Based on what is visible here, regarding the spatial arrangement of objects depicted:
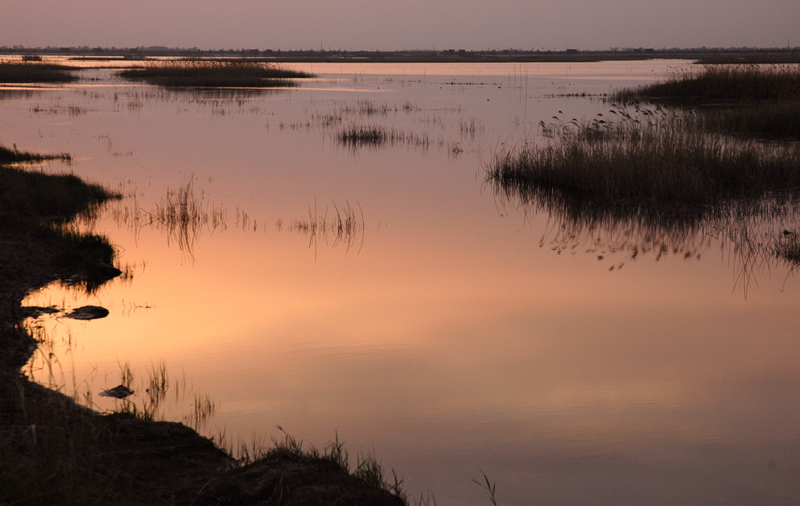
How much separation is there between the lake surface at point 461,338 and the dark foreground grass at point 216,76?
32.1 m

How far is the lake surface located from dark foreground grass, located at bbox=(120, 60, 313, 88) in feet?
105

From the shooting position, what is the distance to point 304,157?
62.8 ft

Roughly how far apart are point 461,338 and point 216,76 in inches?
1790

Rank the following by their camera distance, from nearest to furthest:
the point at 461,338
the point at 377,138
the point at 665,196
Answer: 1. the point at 461,338
2. the point at 665,196
3. the point at 377,138

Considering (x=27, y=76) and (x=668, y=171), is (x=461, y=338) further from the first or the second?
(x=27, y=76)

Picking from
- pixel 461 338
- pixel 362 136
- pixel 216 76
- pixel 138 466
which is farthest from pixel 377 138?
pixel 216 76

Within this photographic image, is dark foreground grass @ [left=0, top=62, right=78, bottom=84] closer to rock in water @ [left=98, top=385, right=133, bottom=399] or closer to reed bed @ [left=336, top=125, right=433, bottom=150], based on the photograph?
reed bed @ [left=336, top=125, right=433, bottom=150]

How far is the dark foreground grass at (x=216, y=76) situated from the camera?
151 ft

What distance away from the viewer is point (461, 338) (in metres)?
6.78

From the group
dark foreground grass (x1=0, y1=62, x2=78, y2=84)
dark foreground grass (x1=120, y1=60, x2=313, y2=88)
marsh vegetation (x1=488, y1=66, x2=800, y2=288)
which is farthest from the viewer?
dark foreground grass (x1=0, y1=62, x2=78, y2=84)

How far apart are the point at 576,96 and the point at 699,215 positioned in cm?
2603

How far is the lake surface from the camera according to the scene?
15.4 feet

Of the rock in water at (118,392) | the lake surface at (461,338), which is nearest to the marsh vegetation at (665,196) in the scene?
the lake surface at (461,338)

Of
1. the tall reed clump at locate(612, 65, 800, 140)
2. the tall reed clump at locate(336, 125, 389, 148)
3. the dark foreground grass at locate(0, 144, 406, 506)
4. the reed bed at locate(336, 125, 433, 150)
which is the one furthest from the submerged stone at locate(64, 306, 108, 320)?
the tall reed clump at locate(612, 65, 800, 140)
